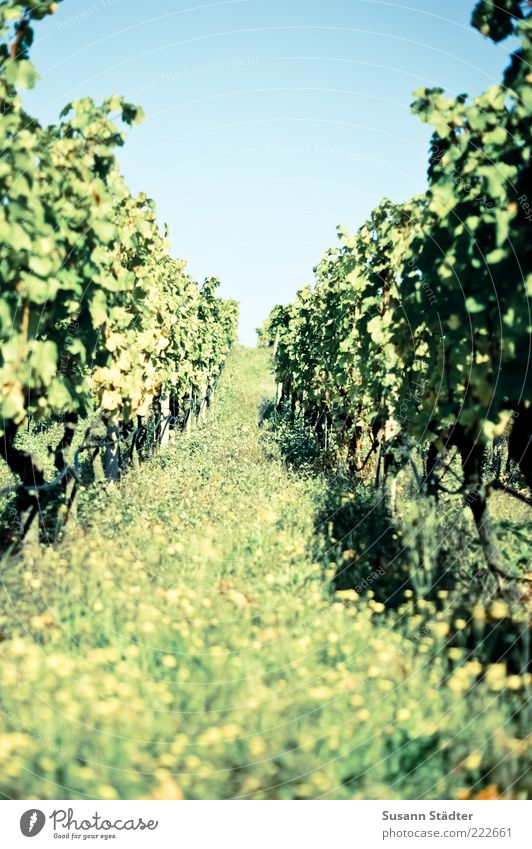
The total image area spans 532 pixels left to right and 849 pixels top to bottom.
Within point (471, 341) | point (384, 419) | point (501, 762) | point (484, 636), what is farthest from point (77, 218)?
point (384, 419)

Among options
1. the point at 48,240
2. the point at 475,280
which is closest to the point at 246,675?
the point at 475,280

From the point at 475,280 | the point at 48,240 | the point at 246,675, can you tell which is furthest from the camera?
the point at 48,240

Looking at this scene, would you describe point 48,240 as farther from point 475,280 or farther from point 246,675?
point 246,675

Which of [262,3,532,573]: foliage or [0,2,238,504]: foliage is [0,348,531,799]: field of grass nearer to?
[262,3,532,573]: foliage

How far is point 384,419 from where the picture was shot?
10.3 metres

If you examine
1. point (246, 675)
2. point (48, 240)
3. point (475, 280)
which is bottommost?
point (246, 675)

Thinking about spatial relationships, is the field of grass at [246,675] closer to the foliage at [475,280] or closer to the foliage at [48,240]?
the foliage at [475,280]

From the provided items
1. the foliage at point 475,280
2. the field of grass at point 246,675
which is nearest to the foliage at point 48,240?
the field of grass at point 246,675

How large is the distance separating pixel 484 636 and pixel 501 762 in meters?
1.36

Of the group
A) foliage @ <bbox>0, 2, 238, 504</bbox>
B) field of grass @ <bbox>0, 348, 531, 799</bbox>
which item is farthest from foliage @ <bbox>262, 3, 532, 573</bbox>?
foliage @ <bbox>0, 2, 238, 504</bbox>

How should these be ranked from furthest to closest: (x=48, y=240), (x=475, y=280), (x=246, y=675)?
(x=48, y=240)
(x=475, y=280)
(x=246, y=675)

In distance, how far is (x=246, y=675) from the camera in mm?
4395

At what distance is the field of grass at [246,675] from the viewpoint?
3.61 m

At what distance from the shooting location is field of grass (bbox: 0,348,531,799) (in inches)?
142
